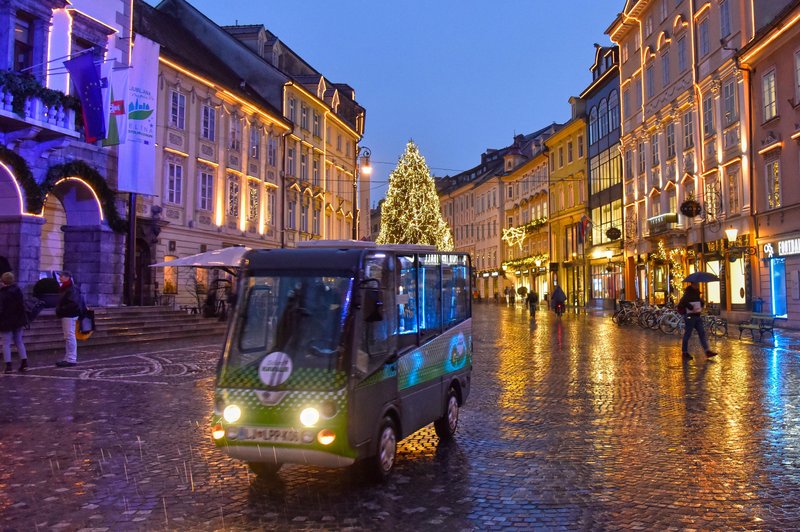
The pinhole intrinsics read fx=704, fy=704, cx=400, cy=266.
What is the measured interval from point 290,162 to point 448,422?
36710 mm

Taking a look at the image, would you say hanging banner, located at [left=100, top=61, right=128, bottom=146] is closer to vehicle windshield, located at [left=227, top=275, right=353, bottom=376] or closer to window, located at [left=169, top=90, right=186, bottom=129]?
window, located at [left=169, top=90, right=186, bottom=129]

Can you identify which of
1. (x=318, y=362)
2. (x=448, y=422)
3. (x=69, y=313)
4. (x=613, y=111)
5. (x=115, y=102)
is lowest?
(x=448, y=422)

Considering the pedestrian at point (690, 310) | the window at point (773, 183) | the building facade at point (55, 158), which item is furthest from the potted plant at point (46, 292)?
the window at point (773, 183)

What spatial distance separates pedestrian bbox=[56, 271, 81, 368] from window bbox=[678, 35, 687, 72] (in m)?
32.2

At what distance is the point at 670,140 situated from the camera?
38.0 meters

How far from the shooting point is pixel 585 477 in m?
6.32

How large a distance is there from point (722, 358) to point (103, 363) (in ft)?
46.5

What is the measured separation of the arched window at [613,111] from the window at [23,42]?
120ft

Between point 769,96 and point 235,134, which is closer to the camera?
point 769,96

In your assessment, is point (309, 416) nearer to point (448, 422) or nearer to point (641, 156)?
point (448, 422)

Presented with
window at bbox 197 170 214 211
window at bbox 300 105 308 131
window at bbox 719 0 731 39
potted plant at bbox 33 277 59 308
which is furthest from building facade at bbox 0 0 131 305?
window at bbox 719 0 731 39

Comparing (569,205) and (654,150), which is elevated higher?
(654,150)

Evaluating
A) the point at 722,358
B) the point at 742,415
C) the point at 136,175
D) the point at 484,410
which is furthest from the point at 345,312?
the point at 136,175

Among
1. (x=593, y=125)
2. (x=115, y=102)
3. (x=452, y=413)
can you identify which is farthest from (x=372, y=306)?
(x=593, y=125)
